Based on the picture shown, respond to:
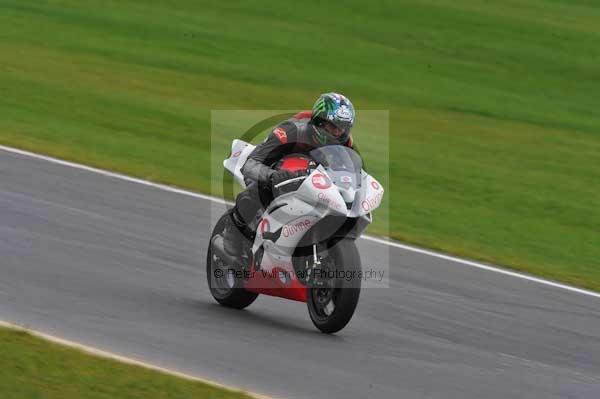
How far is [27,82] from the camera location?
1859cm

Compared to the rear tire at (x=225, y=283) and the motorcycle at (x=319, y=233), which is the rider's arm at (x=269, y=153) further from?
the rear tire at (x=225, y=283)

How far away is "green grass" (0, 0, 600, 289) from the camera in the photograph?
14047mm

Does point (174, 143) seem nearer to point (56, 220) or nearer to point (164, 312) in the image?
point (56, 220)

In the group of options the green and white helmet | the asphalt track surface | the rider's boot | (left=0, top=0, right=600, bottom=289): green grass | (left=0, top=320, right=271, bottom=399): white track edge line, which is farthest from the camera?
(left=0, top=0, right=600, bottom=289): green grass

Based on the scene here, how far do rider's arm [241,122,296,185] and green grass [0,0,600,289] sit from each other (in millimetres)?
4242

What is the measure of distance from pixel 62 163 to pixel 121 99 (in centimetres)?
453

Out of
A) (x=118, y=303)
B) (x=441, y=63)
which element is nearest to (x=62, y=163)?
(x=118, y=303)

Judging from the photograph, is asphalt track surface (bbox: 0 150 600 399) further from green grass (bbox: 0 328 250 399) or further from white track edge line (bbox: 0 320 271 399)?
green grass (bbox: 0 328 250 399)

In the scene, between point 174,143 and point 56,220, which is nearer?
point 56,220

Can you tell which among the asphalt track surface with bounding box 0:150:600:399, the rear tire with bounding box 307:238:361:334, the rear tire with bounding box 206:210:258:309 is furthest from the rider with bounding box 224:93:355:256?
the asphalt track surface with bounding box 0:150:600:399

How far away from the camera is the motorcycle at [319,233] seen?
7.74m

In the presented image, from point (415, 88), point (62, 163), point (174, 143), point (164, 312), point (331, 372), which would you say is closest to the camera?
point (331, 372)

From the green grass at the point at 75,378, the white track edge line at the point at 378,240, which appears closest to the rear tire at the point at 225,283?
the green grass at the point at 75,378

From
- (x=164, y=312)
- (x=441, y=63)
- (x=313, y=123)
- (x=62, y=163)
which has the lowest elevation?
(x=441, y=63)
